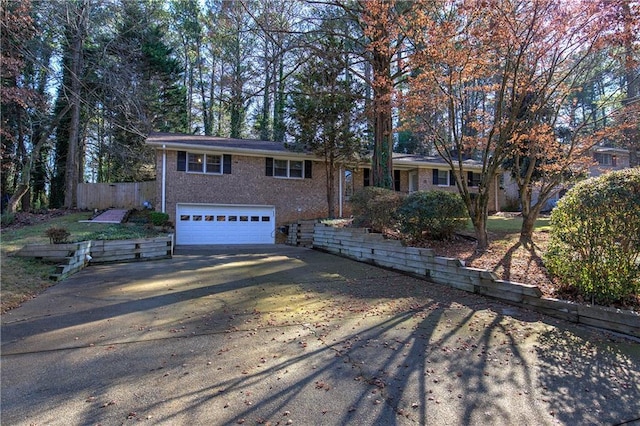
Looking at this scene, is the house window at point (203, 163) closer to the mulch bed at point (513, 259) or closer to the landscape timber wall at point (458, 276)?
the landscape timber wall at point (458, 276)

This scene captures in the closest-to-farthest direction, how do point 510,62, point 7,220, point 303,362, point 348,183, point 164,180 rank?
point 303,362 → point 510,62 → point 7,220 → point 164,180 → point 348,183

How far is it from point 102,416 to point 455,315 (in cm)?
431

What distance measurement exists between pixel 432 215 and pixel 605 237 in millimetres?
4006

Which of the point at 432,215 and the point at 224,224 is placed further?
the point at 224,224

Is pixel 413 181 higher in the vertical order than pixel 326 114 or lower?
lower

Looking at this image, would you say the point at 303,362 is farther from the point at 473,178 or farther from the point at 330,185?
the point at 473,178

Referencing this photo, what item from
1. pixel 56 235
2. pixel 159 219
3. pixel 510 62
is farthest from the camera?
pixel 159 219

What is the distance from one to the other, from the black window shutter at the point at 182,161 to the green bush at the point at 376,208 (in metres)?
7.71

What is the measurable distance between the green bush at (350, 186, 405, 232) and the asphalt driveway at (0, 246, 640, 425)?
3646mm

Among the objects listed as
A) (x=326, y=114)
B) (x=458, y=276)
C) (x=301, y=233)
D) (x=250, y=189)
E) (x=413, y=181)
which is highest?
(x=326, y=114)

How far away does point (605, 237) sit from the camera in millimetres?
4785

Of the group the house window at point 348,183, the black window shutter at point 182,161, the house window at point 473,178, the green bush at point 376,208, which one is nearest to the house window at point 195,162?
the black window shutter at point 182,161

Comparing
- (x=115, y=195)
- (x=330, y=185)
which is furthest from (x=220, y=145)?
(x=115, y=195)

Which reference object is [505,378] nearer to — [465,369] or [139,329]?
[465,369]
